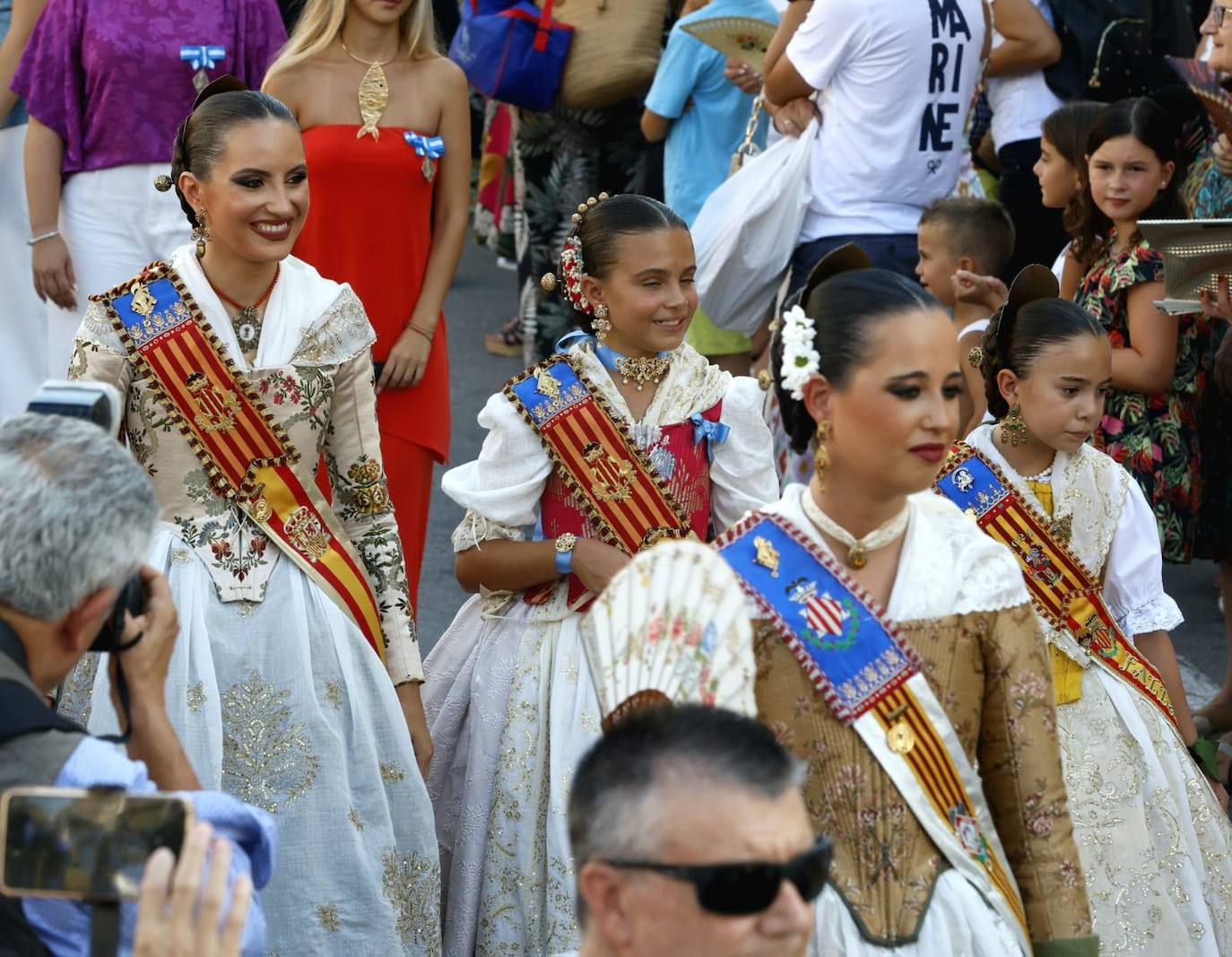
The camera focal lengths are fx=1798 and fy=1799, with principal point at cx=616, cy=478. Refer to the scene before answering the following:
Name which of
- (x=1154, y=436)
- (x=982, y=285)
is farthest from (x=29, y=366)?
(x=1154, y=436)

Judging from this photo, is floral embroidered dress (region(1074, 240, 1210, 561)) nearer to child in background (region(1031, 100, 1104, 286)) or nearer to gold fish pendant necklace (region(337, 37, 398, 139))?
child in background (region(1031, 100, 1104, 286))

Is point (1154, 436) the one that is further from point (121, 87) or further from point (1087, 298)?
point (121, 87)

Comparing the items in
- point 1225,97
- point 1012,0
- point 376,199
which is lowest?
point 376,199

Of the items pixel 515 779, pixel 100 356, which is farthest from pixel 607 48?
pixel 515 779

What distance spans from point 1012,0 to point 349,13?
2540 millimetres

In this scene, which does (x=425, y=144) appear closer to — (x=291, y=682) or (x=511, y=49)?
A: (x=511, y=49)

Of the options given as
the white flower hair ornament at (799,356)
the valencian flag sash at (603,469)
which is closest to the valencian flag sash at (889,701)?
the white flower hair ornament at (799,356)

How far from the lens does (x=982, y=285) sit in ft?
17.8

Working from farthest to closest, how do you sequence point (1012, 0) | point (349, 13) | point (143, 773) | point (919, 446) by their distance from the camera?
point (1012, 0)
point (349, 13)
point (919, 446)
point (143, 773)

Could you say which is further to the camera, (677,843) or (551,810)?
(551,810)

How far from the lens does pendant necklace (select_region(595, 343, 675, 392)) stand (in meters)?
4.03

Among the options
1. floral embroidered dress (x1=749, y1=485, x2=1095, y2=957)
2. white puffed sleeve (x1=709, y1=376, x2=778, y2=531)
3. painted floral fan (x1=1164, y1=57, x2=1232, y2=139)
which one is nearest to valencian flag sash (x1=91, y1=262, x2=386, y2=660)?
white puffed sleeve (x1=709, y1=376, x2=778, y2=531)

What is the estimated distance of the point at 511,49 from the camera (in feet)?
21.6

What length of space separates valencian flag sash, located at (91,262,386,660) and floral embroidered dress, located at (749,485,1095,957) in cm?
128
